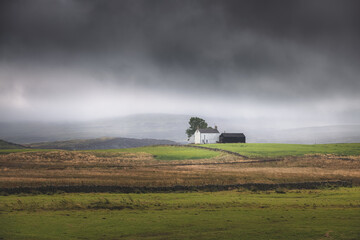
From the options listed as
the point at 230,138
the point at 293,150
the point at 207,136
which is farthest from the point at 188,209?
the point at 207,136

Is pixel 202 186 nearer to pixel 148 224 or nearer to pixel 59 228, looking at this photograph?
pixel 148 224

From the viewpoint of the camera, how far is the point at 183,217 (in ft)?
99.5

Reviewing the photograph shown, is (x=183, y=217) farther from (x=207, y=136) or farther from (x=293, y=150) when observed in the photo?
(x=207, y=136)

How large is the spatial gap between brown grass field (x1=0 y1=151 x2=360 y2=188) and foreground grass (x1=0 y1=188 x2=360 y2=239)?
37.8ft

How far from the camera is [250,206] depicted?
37.2 metres

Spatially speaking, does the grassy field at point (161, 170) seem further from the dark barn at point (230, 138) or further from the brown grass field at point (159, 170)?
the dark barn at point (230, 138)

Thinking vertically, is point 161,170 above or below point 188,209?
above

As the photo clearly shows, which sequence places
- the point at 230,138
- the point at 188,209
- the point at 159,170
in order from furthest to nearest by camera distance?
the point at 230,138 < the point at 159,170 < the point at 188,209

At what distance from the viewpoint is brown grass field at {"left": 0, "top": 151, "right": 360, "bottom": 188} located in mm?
56500

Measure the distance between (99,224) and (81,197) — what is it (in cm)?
1658

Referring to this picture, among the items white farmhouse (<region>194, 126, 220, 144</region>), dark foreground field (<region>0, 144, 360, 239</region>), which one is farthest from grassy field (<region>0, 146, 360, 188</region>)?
white farmhouse (<region>194, 126, 220, 144</region>)

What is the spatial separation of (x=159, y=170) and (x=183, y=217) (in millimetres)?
46760

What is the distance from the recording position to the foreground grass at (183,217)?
79.2 feet

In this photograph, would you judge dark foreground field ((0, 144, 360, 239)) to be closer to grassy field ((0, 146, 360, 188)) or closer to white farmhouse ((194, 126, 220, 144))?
grassy field ((0, 146, 360, 188))
